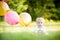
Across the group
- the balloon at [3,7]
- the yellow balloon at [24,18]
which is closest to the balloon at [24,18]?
the yellow balloon at [24,18]

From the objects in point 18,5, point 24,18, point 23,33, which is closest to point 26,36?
point 23,33

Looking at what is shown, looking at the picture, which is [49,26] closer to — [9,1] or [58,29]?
[58,29]

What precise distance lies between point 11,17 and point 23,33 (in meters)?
0.15

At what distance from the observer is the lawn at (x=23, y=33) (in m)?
1.28

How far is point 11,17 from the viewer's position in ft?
4.20

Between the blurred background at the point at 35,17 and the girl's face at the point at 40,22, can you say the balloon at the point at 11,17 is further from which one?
the girl's face at the point at 40,22

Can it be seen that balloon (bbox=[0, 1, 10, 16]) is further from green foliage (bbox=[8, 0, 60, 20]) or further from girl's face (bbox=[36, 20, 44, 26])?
girl's face (bbox=[36, 20, 44, 26])

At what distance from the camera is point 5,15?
4.20 feet

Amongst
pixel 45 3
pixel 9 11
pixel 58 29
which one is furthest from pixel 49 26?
pixel 9 11

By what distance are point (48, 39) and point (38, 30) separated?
0.11 meters

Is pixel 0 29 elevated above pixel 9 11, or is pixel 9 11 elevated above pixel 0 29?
pixel 9 11

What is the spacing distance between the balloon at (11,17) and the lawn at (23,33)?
3 cm

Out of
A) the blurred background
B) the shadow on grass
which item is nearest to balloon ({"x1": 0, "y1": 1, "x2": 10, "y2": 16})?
the blurred background

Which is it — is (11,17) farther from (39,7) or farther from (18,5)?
(39,7)
